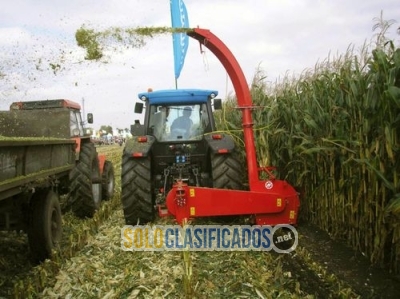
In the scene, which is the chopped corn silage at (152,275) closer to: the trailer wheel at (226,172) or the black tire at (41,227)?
the black tire at (41,227)

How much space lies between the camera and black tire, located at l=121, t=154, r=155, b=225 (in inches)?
187

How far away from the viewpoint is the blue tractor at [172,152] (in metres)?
4.77

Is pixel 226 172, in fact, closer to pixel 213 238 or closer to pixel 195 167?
pixel 195 167

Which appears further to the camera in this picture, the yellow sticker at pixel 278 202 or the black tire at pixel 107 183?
the black tire at pixel 107 183

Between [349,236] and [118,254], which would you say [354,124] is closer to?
[349,236]

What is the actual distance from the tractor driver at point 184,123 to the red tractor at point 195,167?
0.04 feet

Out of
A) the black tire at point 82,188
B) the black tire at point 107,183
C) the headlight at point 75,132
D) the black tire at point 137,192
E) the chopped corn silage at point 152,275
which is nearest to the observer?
the chopped corn silage at point 152,275

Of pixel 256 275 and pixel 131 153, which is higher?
pixel 131 153

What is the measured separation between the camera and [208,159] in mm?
5207

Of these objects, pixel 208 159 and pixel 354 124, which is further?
pixel 208 159

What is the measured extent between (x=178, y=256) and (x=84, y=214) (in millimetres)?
2411

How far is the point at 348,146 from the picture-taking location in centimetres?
381

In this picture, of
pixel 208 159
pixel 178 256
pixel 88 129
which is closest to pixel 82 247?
pixel 178 256

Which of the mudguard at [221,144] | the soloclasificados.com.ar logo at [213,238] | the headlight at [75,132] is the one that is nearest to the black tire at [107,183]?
the headlight at [75,132]
